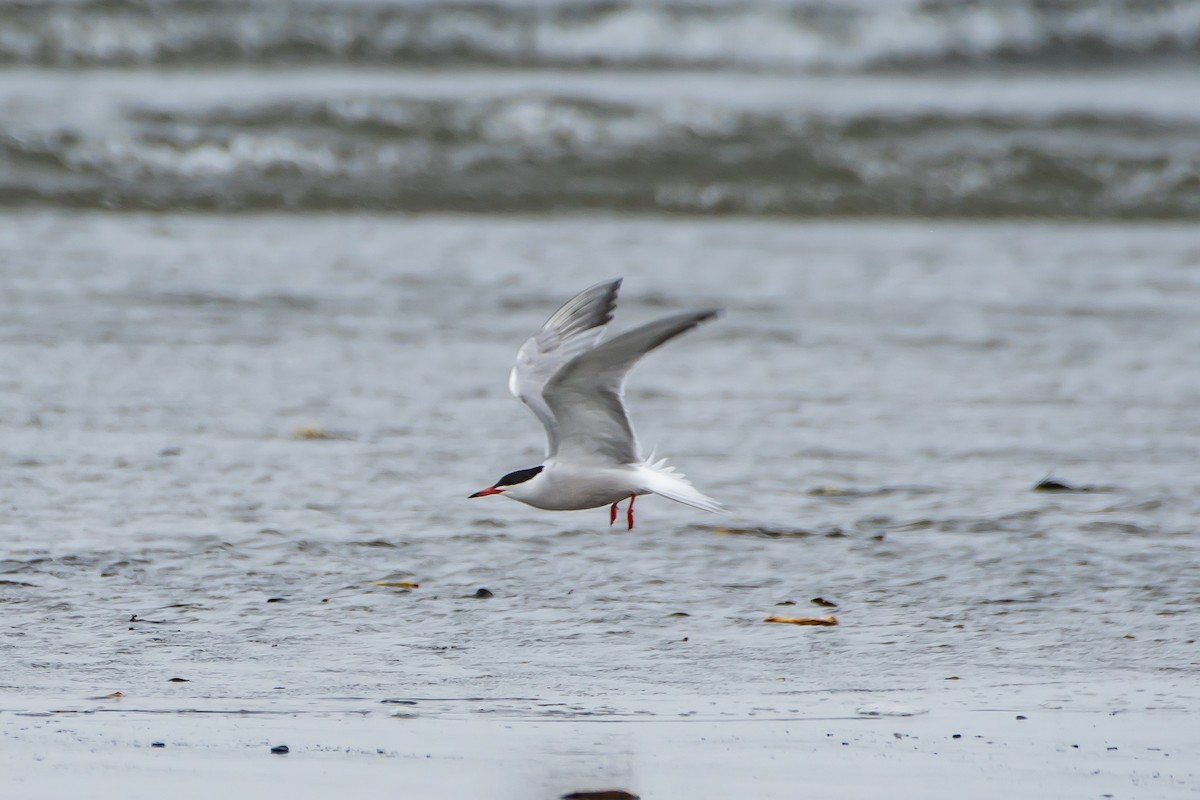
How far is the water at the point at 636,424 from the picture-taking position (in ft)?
11.7

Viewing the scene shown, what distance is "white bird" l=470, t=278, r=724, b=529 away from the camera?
442 centimetres

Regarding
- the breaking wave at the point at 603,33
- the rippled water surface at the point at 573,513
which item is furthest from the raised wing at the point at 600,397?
the breaking wave at the point at 603,33

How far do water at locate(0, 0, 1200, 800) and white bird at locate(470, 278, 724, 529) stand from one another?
227mm

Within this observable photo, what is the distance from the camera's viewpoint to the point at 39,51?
684 inches

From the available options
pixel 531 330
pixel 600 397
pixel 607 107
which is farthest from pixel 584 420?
pixel 607 107

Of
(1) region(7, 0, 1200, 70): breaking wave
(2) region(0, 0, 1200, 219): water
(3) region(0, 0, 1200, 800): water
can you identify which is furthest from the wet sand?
(1) region(7, 0, 1200, 70): breaking wave

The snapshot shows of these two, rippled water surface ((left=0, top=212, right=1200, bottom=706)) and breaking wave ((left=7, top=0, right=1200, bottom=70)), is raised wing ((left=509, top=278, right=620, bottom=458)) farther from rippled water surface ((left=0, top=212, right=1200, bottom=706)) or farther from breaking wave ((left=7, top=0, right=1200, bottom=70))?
breaking wave ((left=7, top=0, right=1200, bottom=70))

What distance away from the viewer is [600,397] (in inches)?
180

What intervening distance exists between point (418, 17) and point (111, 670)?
15.4 metres

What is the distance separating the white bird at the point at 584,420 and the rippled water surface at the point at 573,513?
0.22 meters

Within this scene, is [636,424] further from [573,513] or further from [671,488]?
[671,488]

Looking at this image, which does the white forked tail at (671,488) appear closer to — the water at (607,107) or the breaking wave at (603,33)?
the water at (607,107)

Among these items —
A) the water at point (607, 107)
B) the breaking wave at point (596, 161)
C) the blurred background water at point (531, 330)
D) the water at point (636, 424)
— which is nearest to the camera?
the water at point (636, 424)

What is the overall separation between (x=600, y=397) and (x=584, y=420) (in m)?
0.13
